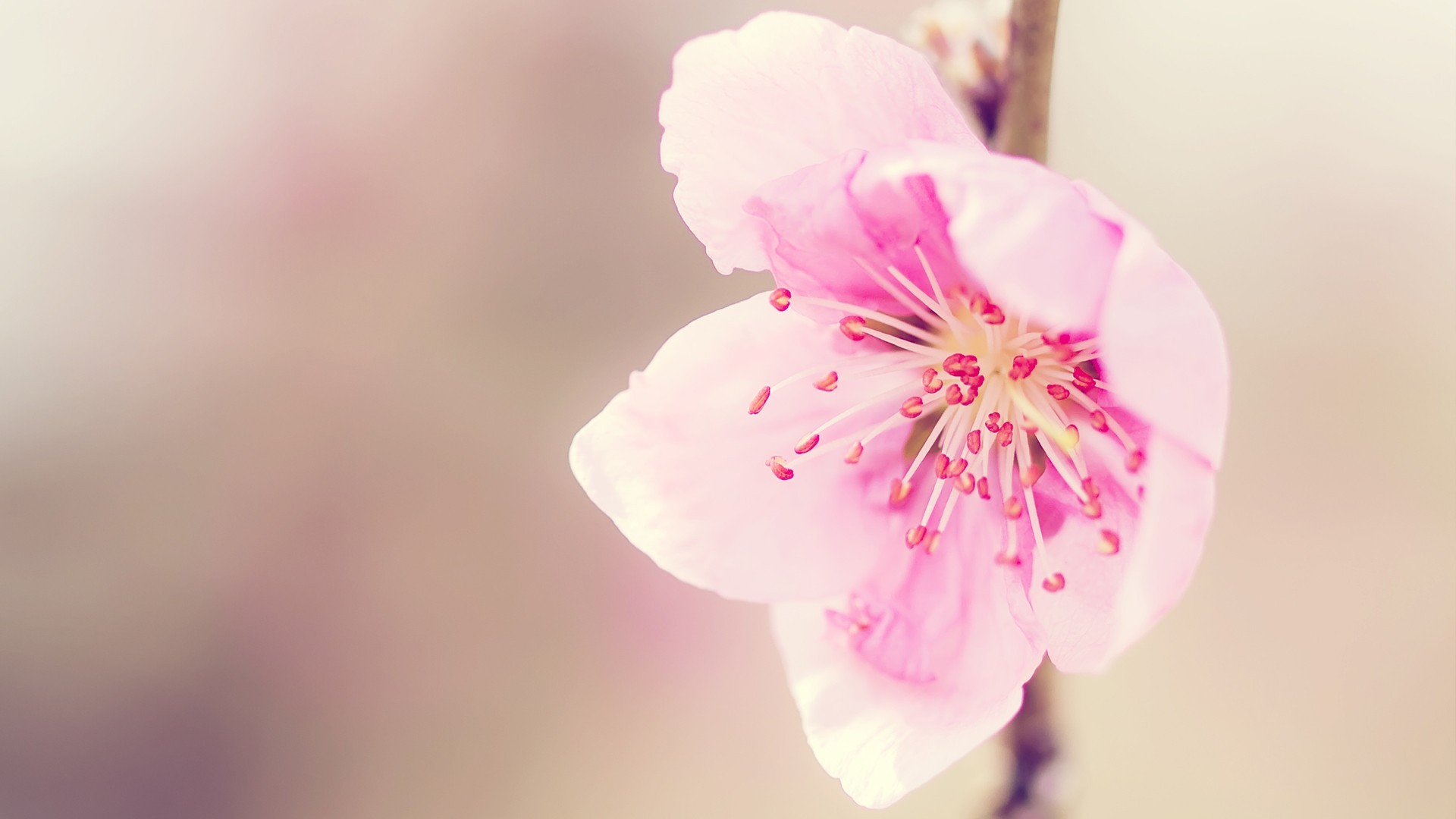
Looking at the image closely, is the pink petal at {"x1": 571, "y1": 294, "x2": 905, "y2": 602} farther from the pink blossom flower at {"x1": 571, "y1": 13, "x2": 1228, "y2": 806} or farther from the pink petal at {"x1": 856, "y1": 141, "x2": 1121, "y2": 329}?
the pink petal at {"x1": 856, "y1": 141, "x2": 1121, "y2": 329}

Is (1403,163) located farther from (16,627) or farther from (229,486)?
(16,627)

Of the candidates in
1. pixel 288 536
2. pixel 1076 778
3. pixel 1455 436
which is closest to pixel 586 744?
pixel 288 536

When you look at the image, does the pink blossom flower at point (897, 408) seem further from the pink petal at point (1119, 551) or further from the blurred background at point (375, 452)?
the blurred background at point (375, 452)

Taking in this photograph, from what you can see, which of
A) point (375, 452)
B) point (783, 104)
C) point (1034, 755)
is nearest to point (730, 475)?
point (783, 104)

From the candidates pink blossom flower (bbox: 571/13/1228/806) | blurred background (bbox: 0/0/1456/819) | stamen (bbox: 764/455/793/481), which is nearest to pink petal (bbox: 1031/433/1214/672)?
pink blossom flower (bbox: 571/13/1228/806)

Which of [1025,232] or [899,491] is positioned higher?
[1025,232]

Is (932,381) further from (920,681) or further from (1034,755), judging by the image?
(1034,755)

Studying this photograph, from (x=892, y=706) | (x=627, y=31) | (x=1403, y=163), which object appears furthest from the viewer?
(x=627, y=31)
